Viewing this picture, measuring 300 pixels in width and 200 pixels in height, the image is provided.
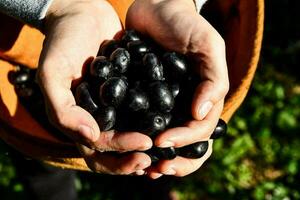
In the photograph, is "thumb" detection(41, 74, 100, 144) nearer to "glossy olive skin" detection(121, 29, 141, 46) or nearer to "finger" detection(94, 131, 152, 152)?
"finger" detection(94, 131, 152, 152)

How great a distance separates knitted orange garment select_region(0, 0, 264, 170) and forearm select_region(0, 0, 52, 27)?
0.43 ft

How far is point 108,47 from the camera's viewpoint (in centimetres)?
136

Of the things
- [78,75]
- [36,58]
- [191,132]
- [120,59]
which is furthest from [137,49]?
[36,58]

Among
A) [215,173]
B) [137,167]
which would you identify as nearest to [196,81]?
[137,167]

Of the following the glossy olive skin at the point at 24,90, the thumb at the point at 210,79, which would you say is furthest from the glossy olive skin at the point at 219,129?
the glossy olive skin at the point at 24,90

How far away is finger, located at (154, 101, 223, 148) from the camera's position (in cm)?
116

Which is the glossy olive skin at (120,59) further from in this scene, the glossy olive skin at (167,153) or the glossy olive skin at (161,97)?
the glossy olive skin at (167,153)

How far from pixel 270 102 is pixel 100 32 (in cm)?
118

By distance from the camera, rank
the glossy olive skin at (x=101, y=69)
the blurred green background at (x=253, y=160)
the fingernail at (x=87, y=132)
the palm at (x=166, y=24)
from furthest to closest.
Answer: the blurred green background at (x=253, y=160) < the palm at (x=166, y=24) < the glossy olive skin at (x=101, y=69) < the fingernail at (x=87, y=132)

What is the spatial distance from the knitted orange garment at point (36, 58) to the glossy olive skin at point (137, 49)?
282 mm

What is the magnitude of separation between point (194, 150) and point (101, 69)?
0.32m

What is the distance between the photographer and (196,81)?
1.28 metres

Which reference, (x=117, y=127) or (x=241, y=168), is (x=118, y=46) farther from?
(x=241, y=168)

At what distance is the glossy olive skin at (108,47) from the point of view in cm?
134
